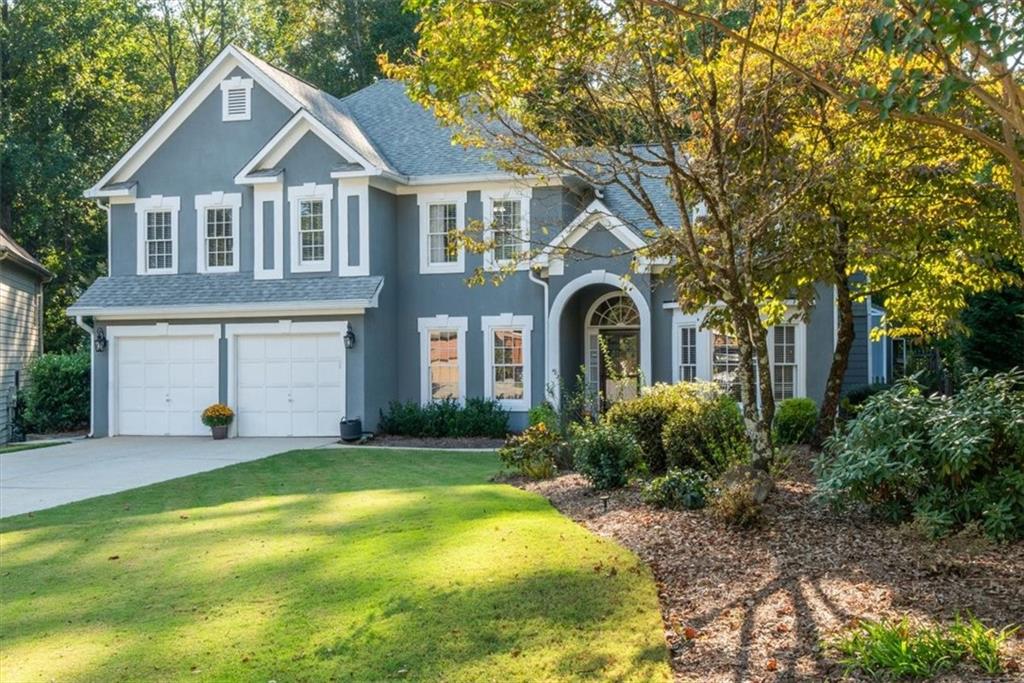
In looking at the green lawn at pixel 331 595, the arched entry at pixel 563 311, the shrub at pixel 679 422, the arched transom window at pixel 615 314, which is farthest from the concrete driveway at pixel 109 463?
the shrub at pixel 679 422

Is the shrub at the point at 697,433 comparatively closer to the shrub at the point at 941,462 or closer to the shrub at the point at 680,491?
the shrub at the point at 680,491

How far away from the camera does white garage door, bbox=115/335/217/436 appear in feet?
72.6

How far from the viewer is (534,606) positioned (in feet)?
22.2

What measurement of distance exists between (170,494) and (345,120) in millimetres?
12553

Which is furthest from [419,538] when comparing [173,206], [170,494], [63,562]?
[173,206]

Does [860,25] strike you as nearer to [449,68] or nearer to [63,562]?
[449,68]

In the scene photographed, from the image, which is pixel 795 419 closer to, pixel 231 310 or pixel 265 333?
pixel 265 333

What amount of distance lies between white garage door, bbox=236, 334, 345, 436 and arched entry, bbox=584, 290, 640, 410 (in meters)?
5.56

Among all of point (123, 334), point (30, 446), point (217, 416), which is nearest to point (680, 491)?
point (217, 416)

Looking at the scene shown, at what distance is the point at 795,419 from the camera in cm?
1736

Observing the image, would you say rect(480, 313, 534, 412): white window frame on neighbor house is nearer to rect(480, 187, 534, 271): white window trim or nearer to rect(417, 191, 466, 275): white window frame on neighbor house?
rect(480, 187, 534, 271): white window trim

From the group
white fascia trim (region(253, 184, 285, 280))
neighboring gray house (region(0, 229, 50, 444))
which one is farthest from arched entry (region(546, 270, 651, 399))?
neighboring gray house (region(0, 229, 50, 444))

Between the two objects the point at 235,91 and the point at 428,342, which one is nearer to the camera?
the point at 428,342

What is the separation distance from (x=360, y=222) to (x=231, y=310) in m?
3.46
